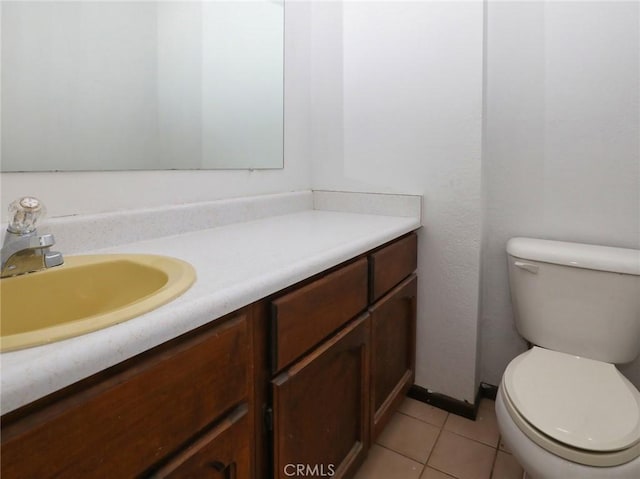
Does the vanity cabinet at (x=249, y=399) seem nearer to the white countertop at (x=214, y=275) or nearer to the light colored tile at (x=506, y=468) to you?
the white countertop at (x=214, y=275)

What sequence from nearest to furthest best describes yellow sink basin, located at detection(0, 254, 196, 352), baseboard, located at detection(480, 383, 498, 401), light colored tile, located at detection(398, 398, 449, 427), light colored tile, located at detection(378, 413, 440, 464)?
yellow sink basin, located at detection(0, 254, 196, 352), light colored tile, located at detection(378, 413, 440, 464), light colored tile, located at detection(398, 398, 449, 427), baseboard, located at detection(480, 383, 498, 401)

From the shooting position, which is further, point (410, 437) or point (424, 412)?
point (424, 412)

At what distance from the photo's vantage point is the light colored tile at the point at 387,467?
1315 millimetres

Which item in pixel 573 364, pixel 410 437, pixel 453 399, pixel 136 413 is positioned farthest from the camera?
pixel 453 399

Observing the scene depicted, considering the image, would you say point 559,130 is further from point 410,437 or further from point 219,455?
point 219,455

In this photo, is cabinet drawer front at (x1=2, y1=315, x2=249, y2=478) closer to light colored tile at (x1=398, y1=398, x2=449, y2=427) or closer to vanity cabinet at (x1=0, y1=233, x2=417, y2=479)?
vanity cabinet at (x1=0, y1=233, x2=417, y2=479)

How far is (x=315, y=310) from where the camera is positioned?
0.92 m

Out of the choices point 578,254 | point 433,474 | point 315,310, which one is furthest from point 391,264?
point 433,474

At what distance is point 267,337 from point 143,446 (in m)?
0.30

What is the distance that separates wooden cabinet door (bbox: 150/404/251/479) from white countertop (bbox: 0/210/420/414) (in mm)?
198

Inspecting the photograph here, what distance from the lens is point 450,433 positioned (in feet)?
4.95

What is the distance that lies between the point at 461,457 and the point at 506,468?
143mm

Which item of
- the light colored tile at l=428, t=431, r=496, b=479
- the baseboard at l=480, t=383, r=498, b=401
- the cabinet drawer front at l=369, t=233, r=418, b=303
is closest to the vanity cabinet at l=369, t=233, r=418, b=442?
the cabinet drawer front at l=369, t=233, r=418, b=303

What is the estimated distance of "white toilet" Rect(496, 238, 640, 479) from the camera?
2.98ft
